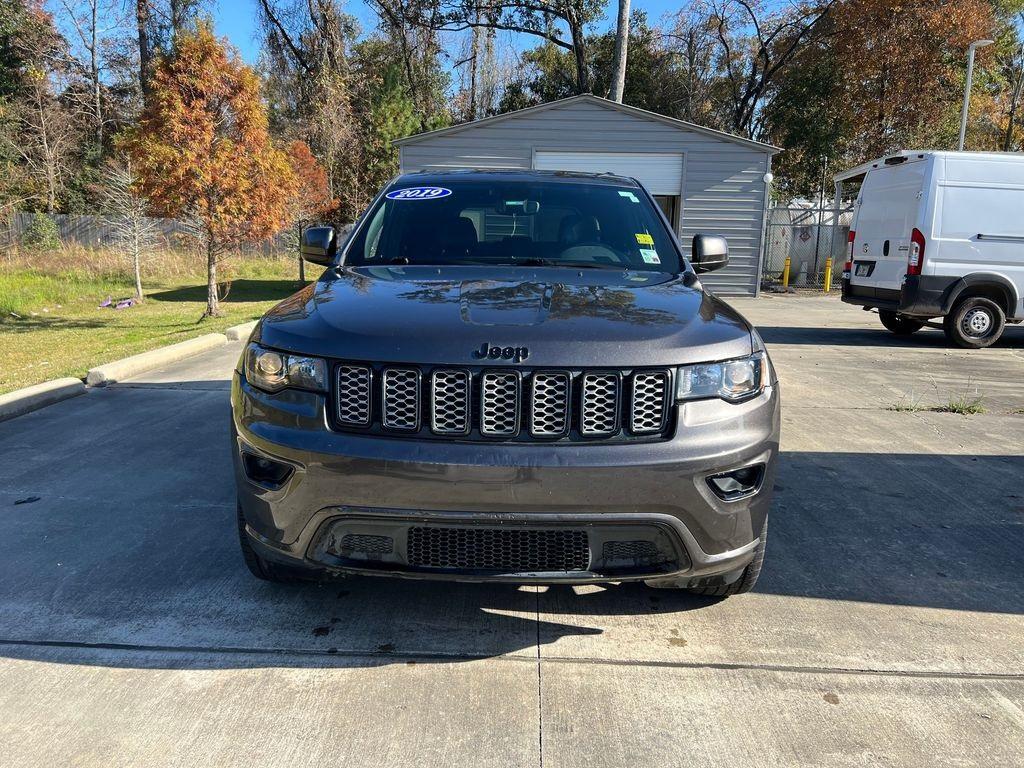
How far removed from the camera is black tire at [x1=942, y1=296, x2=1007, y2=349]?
1021cm

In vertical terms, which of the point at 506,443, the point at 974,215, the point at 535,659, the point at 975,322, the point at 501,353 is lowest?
the point at 535,659

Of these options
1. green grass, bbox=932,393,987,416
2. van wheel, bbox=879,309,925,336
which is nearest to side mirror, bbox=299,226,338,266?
green grass, bbox=932,393,987,416

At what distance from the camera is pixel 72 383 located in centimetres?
664

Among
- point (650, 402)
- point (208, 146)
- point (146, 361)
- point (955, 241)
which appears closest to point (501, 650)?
point (650, 402)

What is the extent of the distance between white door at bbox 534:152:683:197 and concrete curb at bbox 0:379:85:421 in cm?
1326

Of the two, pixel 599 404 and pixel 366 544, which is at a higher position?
pixel 599 404

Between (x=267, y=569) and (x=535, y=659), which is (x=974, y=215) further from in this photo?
(x=267, y=569)

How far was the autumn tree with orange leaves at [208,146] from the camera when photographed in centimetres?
1229

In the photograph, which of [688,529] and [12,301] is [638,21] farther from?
[688,529]

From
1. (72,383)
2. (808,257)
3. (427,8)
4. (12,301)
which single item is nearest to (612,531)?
(72,383)

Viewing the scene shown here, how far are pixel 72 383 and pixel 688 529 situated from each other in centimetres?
616

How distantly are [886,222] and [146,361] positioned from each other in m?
9.72

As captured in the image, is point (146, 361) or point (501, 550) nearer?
point (501, 550)

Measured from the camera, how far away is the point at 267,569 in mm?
2879
